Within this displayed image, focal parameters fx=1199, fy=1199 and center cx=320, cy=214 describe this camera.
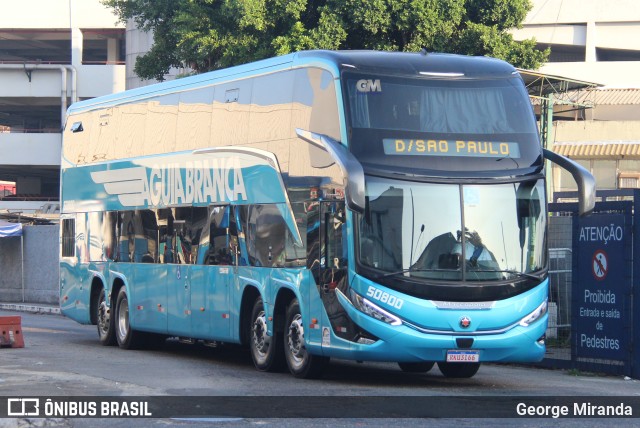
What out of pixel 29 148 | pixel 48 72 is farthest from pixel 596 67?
pixel 29 148

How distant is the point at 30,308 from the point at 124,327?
17.2 metres

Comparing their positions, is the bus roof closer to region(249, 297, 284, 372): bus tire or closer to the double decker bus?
the double decker bus

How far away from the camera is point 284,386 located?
1402 cm

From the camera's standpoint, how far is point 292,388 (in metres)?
A: 13.8

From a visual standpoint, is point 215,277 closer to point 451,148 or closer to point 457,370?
point 457,370

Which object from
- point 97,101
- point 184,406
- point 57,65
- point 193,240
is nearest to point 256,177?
point 193,240

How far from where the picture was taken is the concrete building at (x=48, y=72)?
63156 mm

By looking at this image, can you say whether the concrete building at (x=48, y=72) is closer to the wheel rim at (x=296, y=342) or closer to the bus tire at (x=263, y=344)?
the bus tire at (x=263, y=344)

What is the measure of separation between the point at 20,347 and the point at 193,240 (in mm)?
3951

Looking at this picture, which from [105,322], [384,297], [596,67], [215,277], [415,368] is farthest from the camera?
[596,67]

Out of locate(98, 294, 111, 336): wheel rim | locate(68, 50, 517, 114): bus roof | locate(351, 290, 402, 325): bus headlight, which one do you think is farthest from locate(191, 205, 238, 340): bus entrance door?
locate(98, 294, 111, 336): wheel rim

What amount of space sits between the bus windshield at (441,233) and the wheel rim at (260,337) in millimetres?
2779

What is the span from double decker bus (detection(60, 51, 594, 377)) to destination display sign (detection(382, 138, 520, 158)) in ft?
0.06

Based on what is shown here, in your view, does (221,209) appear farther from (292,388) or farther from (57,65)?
(57,65)
